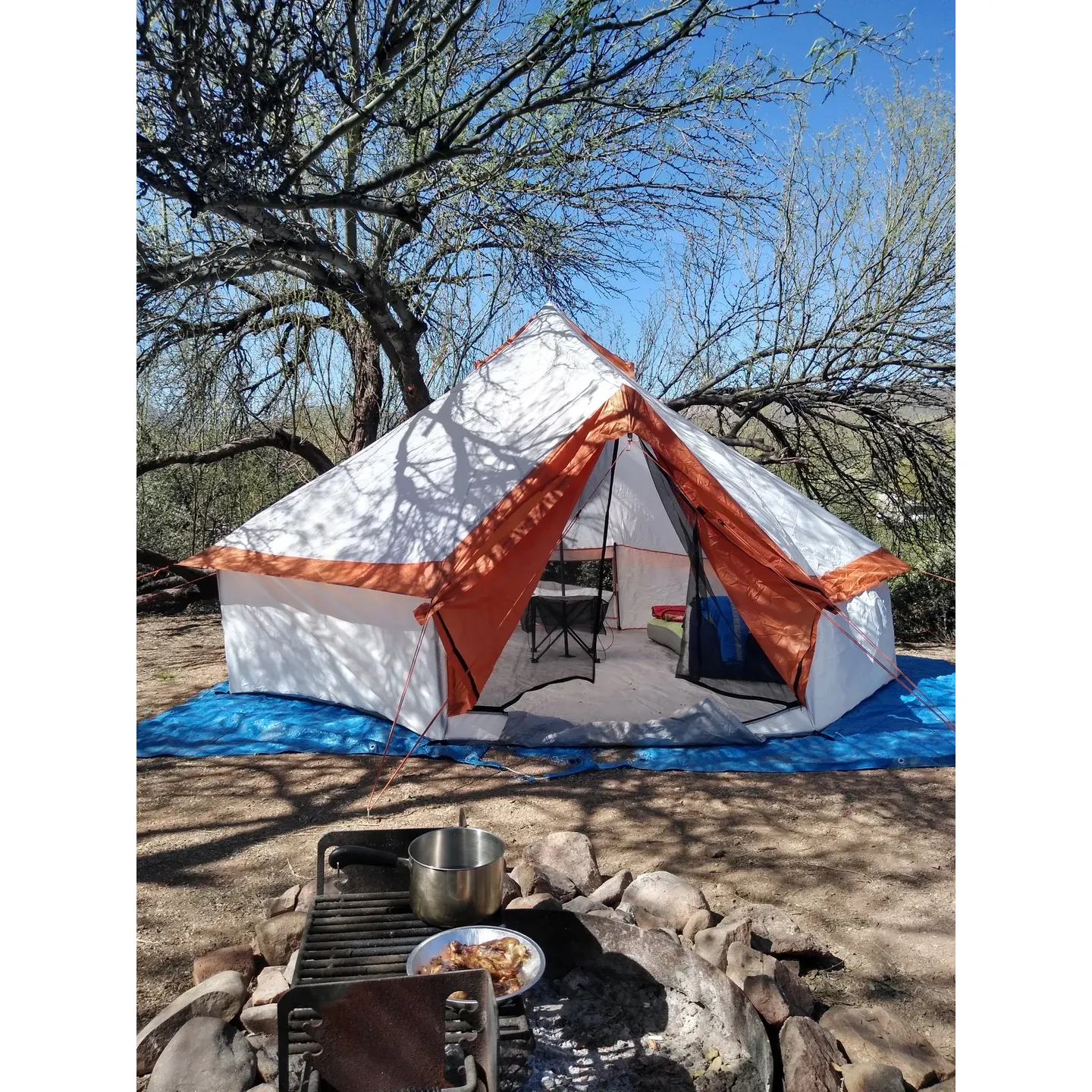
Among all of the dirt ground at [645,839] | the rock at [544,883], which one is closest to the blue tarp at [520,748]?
the dirt ground at [645,839]

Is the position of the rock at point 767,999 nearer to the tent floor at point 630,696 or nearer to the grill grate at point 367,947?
the grill grate at point 367,947

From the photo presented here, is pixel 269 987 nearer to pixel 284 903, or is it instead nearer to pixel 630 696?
pixel 284 903

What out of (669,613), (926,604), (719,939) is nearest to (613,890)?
(719,939)

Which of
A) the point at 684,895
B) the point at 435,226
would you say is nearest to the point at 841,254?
the point at 435,226

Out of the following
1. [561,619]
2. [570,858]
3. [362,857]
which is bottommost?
[570,858]

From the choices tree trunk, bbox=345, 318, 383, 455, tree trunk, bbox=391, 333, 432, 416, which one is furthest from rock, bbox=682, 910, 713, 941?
tree trunk, bbox=345, 318, 383, 455

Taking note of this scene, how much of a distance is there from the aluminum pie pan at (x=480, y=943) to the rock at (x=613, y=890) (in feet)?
2.49

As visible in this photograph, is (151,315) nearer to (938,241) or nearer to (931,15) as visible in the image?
(931,15)

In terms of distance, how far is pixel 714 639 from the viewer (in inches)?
181

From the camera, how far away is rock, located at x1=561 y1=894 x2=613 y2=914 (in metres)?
2.17

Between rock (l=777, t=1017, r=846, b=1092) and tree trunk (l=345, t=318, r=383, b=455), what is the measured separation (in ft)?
16.7

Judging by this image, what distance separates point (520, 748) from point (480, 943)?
7.73ft

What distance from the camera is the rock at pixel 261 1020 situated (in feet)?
5.46

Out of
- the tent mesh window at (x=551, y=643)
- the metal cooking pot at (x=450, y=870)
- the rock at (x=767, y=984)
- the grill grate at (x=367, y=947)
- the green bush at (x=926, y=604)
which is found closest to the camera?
the grill grate at (x=367, y=947)
